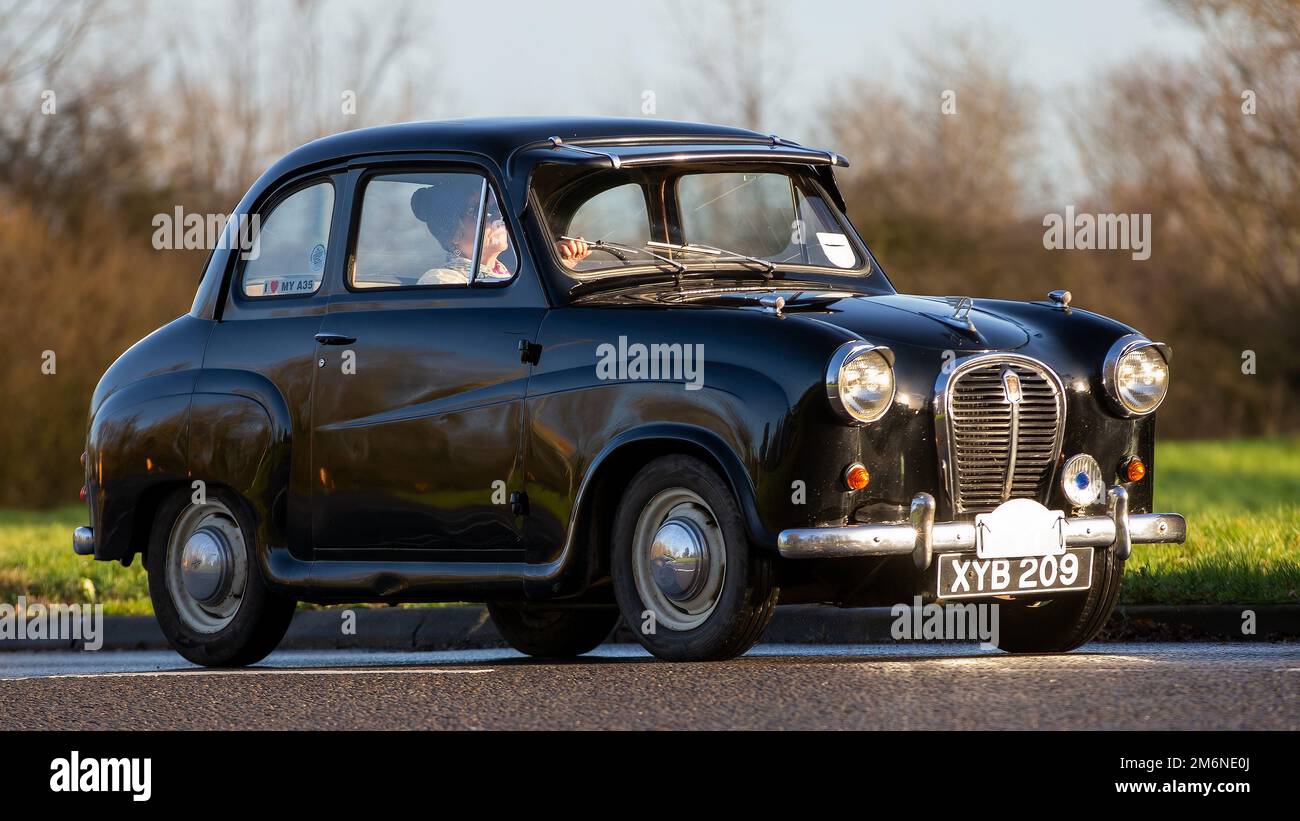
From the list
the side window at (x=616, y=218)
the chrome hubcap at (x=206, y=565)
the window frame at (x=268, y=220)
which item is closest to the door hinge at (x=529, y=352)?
the side window at (x=616, y=218)

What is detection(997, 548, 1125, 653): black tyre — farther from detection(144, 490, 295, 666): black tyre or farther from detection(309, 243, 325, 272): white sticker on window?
detection(309, 243, 325, 272): white sticker on window

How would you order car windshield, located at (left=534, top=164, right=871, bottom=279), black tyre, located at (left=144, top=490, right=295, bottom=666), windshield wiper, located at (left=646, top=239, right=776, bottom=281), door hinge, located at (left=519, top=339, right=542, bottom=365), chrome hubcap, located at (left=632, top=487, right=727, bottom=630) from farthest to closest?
black tyre, located at (left=144, top=490, right=295, bottom=666) → windshield wiper, located at (left=646, top=239, right=776, bottom=281) → car windshield, located at (left=534, top=164, right=871, bottom=279) → door hinge, located at (left=519, top=339, right=542, bottom=365) → chrome hubcap, located at (left=632, top=487, right=727, bottom=630)

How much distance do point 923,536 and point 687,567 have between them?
2.62ft

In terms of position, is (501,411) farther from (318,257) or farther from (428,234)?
(318,257)

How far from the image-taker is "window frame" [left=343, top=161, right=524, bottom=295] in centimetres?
797

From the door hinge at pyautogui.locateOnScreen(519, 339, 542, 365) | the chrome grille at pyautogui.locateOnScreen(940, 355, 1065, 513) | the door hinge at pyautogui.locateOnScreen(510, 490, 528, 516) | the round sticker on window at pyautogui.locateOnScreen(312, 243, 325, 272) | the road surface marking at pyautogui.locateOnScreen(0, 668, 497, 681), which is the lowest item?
the road surface marking at pyautogui.locateOnScreen(0, 668, 497, 681)

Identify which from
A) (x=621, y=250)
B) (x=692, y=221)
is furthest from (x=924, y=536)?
(x=692, y=221)

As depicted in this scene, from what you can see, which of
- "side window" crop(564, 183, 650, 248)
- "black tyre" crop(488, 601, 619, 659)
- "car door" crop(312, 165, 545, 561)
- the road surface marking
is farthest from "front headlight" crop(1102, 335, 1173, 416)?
"black tyre" crop(488, 601, 619, 659)

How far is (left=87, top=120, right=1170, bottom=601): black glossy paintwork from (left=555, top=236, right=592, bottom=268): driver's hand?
4.4 inches

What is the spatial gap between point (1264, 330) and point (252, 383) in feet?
95.2

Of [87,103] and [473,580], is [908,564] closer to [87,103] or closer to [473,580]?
[473,580]

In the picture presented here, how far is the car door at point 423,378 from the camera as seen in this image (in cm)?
777

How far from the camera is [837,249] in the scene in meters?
8.68
